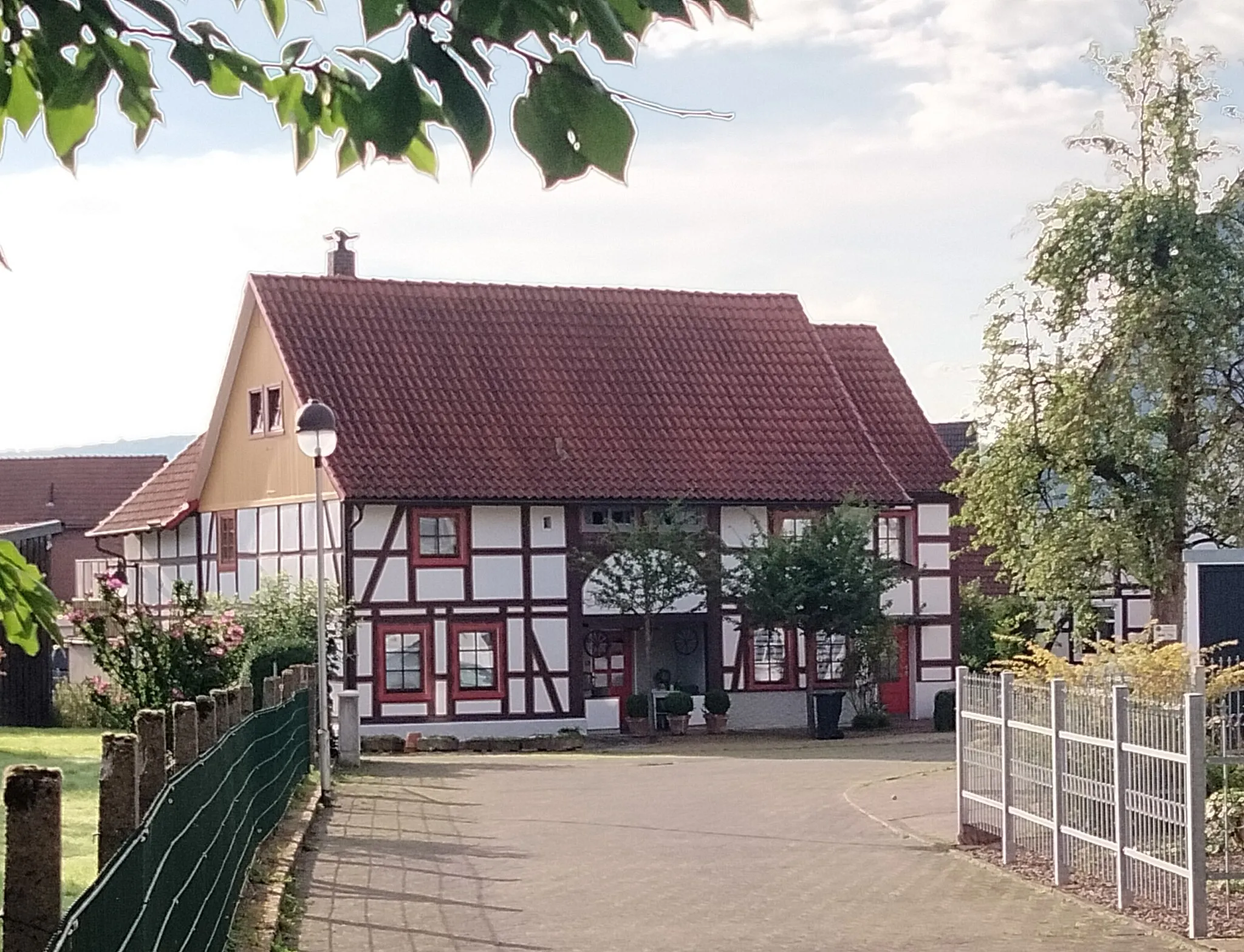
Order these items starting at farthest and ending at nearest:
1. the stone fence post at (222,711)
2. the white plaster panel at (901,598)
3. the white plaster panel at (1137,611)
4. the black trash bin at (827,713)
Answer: the white plaster panel at (1137,611) → the white plaster panel at (901,598) → the black trash bin at (827,713) → the stone fence post at (222,711)

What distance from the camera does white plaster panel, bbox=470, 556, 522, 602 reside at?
36.6 metres

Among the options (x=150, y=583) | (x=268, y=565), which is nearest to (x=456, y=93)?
(x=268, y=565)

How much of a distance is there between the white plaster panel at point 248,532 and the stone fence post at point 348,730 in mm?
12410

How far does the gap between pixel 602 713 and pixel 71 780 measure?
1661cm

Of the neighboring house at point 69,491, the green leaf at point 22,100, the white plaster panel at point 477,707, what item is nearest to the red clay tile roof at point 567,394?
the white plaster panel at point 477,707

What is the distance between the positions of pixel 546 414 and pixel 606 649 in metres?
4.61

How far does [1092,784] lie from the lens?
13922mm

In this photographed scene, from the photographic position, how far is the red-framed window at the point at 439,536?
1430 inches

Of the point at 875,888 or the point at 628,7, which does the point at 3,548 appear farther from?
the point at 875,888

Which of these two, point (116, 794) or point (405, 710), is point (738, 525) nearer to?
point (405, 710)

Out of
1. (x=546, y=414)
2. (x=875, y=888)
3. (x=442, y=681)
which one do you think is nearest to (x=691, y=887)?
(x=875, y=888)

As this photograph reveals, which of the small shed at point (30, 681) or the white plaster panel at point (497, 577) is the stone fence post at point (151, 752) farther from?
the white plaster panel at point (497, 577)

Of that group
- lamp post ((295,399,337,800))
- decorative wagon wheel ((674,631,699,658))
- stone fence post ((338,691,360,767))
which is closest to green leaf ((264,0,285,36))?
lamp post ((295,399,337,800))

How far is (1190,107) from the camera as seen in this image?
112 ft
